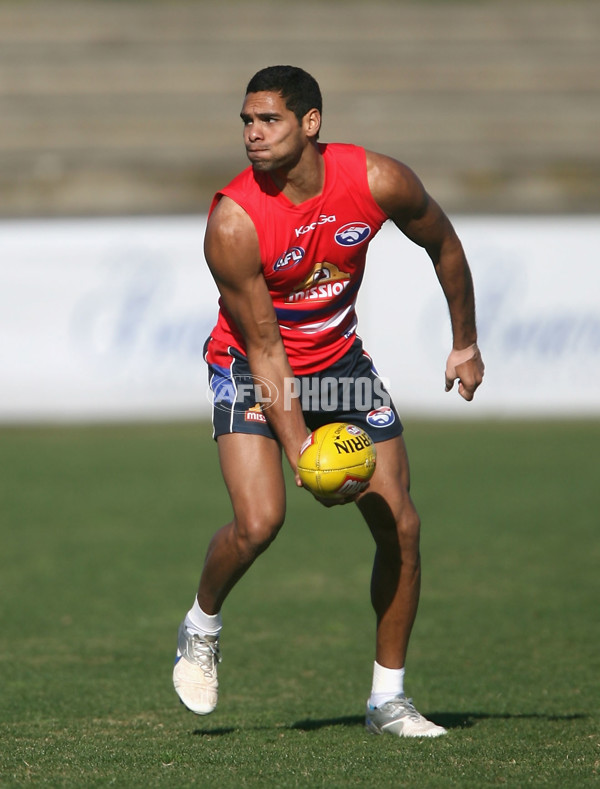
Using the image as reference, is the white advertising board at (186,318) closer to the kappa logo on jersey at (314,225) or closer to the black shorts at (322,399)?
the black shorts at (322,399)

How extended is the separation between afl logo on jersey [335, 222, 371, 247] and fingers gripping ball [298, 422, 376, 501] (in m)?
0.69

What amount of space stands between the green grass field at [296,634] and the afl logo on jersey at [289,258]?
1.70 metres

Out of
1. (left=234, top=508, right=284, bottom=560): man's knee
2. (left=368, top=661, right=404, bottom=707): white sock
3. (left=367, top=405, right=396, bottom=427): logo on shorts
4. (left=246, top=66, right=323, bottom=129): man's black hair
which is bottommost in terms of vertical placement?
(left=368, top=661, right=404, bottom=707): white sock

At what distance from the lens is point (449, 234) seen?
448 centimetres

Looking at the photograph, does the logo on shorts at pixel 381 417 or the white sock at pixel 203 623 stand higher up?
the logo on shorts at pixel 381 417

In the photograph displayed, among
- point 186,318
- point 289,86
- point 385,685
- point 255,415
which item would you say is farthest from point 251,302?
point 186,318

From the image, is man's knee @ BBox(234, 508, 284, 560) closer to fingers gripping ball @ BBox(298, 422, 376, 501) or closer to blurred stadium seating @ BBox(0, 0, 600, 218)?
fingers gripping ball @ BBox(298, 422, 376, 501)

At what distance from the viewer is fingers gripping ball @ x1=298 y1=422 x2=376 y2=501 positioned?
3.97 metres

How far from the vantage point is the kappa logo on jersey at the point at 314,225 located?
13.6 ft

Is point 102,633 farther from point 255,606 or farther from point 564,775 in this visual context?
point 564,775

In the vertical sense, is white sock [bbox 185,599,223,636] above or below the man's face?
below

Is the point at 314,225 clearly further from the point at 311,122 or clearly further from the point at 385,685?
the point at 385,685

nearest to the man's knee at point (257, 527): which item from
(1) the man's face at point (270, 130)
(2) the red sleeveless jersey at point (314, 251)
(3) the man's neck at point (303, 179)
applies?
(2) the red sleeveless jersey at point (314, 251)

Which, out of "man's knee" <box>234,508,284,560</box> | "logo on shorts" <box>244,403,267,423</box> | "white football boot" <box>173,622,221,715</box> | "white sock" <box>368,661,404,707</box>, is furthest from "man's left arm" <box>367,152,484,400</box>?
"white football boot" <box>173,622,221,715</box>
